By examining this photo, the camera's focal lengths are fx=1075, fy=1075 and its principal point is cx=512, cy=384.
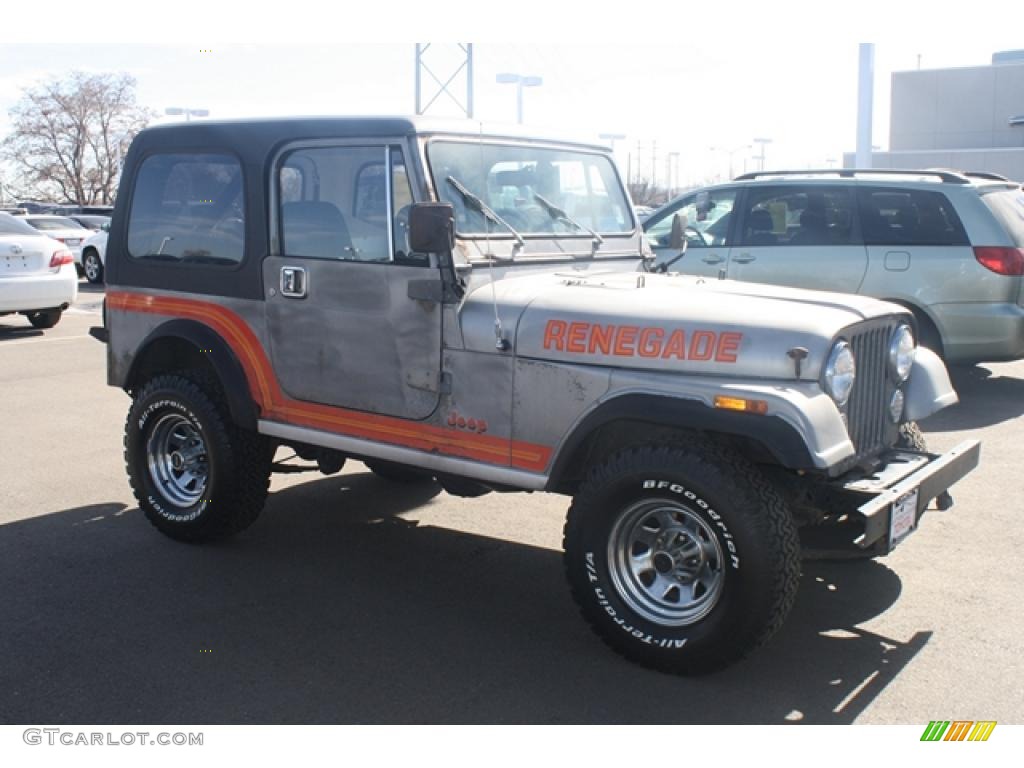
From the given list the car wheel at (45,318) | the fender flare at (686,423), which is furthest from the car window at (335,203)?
the car wheel at (45,318)

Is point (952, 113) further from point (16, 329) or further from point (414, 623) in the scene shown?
point (414, 623)

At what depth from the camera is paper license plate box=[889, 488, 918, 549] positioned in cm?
385

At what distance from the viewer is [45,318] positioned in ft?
45.3

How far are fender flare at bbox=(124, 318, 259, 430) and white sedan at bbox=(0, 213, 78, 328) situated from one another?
8347 mm

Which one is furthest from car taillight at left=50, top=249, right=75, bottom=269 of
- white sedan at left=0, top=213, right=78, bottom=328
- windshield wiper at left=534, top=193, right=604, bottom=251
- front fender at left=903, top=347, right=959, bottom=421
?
front fender at left=903, top=347, right=959, bottom=421

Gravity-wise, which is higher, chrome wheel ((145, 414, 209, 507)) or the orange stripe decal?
the orange stripe decal

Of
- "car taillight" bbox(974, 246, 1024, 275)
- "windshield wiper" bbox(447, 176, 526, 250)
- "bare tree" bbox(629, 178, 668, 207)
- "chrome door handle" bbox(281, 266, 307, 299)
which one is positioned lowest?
"chrome door handle" bbox(281, 266, 307, 299)

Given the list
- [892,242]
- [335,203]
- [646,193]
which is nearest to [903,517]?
[335,203]

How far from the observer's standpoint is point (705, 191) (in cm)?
979

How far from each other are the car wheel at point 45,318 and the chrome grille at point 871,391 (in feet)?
38.8

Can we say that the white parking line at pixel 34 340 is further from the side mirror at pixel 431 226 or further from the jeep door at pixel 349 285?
the side mirror at pixel 431 226

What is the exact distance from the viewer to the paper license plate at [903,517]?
385cm

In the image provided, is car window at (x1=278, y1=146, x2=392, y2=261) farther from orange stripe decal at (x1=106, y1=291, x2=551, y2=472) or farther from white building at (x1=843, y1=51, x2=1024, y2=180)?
white building at (x1=843, y1=51, x2=1024, y2=180)

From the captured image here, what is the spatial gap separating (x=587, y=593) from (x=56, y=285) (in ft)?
36.2
